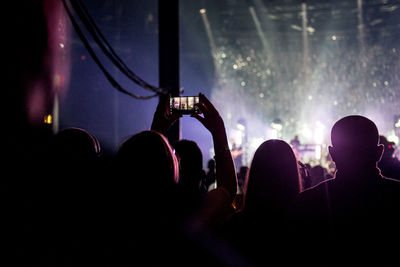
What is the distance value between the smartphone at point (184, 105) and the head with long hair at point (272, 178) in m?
0.77

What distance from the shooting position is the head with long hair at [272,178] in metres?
1.81

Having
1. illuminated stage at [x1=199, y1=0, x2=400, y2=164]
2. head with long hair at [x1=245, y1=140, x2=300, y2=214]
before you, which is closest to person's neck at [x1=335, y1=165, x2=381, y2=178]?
head with long hair at [x1=245, y1=140, x2=300, y2=214]

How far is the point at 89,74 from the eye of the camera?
2031 centimetres

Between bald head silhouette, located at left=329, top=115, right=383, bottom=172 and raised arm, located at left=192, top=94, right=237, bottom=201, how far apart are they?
23.7 inches

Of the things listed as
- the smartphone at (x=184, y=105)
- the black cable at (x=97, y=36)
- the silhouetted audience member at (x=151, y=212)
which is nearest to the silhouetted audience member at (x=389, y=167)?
the smartphone at (x=184, y=105)

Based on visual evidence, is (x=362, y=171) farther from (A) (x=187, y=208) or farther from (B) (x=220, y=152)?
(A) (x=187, y=208)

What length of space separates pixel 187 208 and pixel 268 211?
0.54 metres

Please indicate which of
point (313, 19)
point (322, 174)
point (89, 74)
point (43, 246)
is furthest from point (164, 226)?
point (89, 74)

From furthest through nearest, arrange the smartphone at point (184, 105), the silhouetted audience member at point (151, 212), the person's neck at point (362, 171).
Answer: the smartphone at point (184, 105)
the person's neck at point (362, 171)
the silhouetted audience member at point (151, 212)

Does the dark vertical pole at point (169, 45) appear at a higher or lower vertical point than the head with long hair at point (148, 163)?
higher

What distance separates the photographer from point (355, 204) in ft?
5.78

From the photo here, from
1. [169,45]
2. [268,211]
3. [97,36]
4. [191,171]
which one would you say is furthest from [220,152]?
[169,45]

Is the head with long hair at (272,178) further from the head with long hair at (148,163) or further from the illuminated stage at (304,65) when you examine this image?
the illuminated stage at (304,65)

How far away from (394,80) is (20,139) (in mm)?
22241
